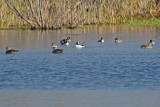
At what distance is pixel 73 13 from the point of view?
49938 millimetres

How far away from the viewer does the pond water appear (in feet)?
42.2

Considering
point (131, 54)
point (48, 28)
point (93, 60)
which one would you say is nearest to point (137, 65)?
point (93, 60)

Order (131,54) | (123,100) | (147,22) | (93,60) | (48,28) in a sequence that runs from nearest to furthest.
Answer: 1. (123,100)
2. (93,60)
3. (131,54)
4. (48,28)
5. (147,22)

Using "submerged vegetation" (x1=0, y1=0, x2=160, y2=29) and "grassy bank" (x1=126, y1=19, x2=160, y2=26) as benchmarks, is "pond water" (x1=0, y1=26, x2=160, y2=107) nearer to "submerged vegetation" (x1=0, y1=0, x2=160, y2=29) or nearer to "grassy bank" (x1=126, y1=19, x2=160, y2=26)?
"submerged vegetation" (x1=0, y1=0, x2=160, y2=29)

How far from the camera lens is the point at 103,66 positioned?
20.5 meters

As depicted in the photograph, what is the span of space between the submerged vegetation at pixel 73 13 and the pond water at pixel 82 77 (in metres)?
19.3

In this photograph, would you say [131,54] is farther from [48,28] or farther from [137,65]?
[48,28]

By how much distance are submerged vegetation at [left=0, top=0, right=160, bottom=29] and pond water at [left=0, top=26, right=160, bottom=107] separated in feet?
63.2

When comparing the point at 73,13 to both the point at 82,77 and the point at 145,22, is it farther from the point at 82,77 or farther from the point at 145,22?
the point at 82,77

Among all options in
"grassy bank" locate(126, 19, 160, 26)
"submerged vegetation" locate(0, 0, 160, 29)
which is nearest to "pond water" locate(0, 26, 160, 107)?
"submerged vegetation" locate(0, 0, 160, 29)

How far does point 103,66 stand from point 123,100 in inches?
304

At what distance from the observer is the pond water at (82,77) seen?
12875mm

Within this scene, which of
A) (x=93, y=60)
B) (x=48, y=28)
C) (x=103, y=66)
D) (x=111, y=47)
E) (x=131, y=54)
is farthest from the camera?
(x=48, y=28)

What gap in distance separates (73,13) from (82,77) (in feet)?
109
